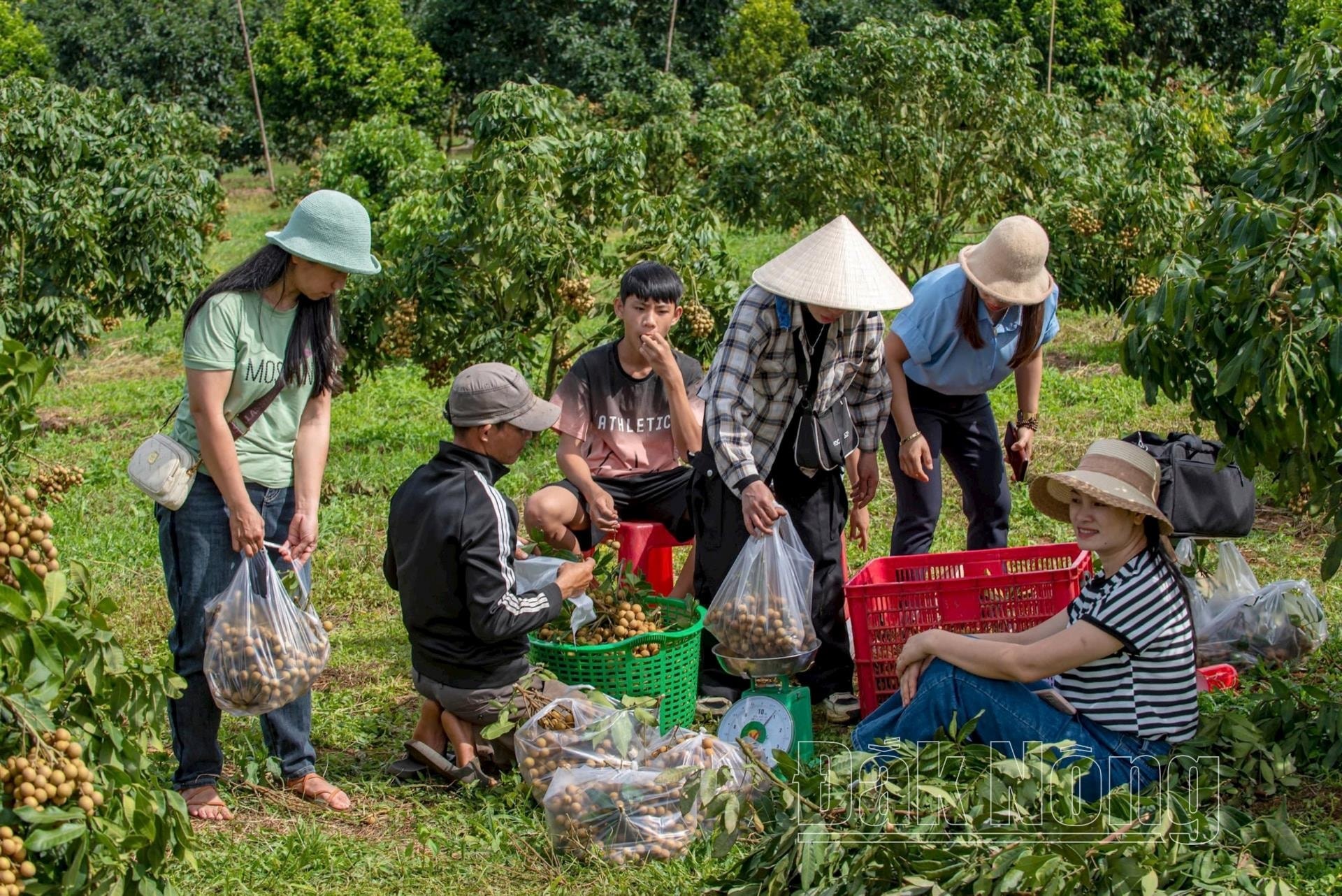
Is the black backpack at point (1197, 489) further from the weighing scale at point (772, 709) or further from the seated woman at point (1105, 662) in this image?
the weighing scale at point (772, 709)

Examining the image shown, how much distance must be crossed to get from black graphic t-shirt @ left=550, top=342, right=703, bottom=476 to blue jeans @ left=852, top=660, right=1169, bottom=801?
1580 millimetres

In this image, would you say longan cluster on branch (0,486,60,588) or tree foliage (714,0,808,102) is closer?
longan cluster on branch (0,486,60,588)

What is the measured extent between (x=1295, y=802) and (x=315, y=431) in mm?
2785

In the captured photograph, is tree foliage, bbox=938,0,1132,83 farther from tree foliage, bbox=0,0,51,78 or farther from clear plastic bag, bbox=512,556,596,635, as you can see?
clear plastic bag, bbox=512,556,596,635

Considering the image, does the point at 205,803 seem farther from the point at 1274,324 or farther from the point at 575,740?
the point at 1274,324

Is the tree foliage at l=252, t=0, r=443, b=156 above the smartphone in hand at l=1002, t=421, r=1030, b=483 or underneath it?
above

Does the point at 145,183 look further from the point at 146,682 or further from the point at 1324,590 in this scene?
the point at 1324,590

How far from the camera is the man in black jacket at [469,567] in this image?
3514 mm

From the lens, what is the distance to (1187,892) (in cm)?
269

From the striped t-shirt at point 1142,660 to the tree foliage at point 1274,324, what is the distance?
396mm

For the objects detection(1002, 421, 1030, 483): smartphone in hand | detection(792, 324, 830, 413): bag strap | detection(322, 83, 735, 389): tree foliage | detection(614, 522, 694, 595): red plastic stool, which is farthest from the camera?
detection(322, 83, 735, 389): tree foliage

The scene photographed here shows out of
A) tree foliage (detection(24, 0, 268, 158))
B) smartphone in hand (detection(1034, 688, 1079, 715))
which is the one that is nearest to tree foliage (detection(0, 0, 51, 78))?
tree foliage (detection(24, 0, 268, 158))

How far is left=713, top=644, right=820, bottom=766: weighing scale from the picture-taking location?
3748 mm

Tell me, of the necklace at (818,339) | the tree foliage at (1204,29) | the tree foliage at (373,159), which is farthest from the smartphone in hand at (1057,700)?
the tree foliage at (1204,29)
